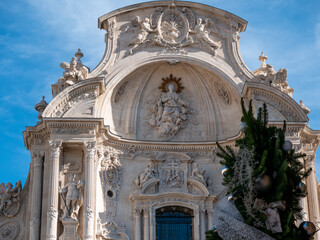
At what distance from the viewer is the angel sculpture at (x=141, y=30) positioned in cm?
1962

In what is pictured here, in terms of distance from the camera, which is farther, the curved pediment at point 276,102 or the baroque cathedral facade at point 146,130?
the curved pediment at point 276,102

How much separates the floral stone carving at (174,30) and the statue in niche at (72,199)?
419 centimetres

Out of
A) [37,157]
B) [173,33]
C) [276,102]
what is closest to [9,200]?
[37,157]

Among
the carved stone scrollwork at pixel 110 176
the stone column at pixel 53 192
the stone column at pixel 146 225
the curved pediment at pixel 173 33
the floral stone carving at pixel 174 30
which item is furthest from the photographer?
the floral stone carving at pixel 174 30

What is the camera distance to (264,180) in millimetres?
10391

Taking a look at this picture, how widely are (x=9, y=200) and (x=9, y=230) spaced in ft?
2.56

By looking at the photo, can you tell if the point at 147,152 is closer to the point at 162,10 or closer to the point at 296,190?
the point at 162,10

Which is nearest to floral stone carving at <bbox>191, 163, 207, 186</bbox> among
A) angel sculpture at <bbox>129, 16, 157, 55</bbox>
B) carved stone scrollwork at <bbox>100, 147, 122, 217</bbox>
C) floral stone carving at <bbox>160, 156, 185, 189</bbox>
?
floral stone carving at <bbox>160, 156, 185, 189</bbox>

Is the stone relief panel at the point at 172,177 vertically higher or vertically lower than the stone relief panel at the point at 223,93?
lower

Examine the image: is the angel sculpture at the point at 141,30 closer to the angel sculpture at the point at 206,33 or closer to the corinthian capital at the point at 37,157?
the angel sculpture at the point at 206,33

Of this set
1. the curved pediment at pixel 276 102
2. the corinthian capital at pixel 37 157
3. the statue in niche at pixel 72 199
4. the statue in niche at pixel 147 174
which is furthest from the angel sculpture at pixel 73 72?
the curved pediment at pixel 276 102

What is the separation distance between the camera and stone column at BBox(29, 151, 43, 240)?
17516 millimetres

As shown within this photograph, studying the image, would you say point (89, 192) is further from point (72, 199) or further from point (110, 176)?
point (110, 176)

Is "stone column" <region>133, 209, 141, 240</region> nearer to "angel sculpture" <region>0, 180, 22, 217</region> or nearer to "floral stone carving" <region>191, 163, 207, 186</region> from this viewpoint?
"floral stone carving" <region>191, 163, 207, 186</region>
